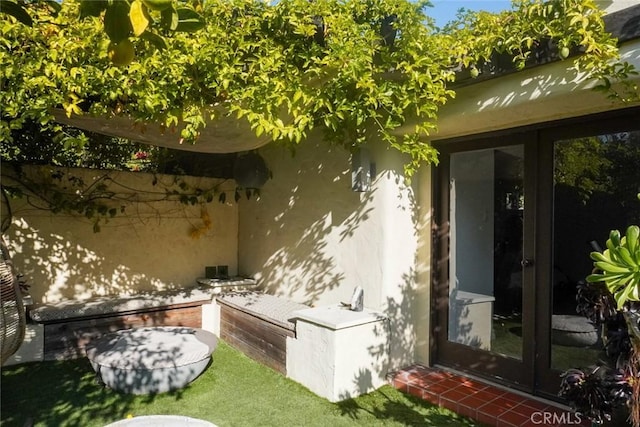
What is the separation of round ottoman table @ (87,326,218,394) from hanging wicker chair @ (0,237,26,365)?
1.61 meters

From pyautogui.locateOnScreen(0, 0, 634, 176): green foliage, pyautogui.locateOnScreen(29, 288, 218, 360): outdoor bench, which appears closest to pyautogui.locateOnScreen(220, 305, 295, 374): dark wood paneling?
pyautogui.locateOnScreen(29, 288, 218, 360): outdoor bench

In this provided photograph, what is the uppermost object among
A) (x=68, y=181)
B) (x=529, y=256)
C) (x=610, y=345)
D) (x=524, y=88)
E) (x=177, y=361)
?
(x=524, y=88)

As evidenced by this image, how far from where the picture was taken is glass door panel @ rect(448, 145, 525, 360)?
465cm

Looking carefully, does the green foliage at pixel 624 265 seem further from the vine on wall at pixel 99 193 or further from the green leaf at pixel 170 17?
the vine on wall at pixel 99 193

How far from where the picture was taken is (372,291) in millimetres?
5266

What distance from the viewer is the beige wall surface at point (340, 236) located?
5.17 meters

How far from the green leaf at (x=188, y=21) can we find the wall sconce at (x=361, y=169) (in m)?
3.72

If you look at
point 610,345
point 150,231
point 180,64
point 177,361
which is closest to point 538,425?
point 610,345

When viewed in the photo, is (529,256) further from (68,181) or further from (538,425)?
(68,181)

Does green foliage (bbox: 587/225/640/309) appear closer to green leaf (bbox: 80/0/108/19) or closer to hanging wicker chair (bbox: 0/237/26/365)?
green leaf (bbox: 80/0/108/19)

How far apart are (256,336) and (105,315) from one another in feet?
7.51

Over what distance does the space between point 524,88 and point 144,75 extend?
12.0 feet

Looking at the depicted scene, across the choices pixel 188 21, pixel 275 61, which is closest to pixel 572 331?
pixel 275 61

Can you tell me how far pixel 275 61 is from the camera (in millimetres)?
4113
